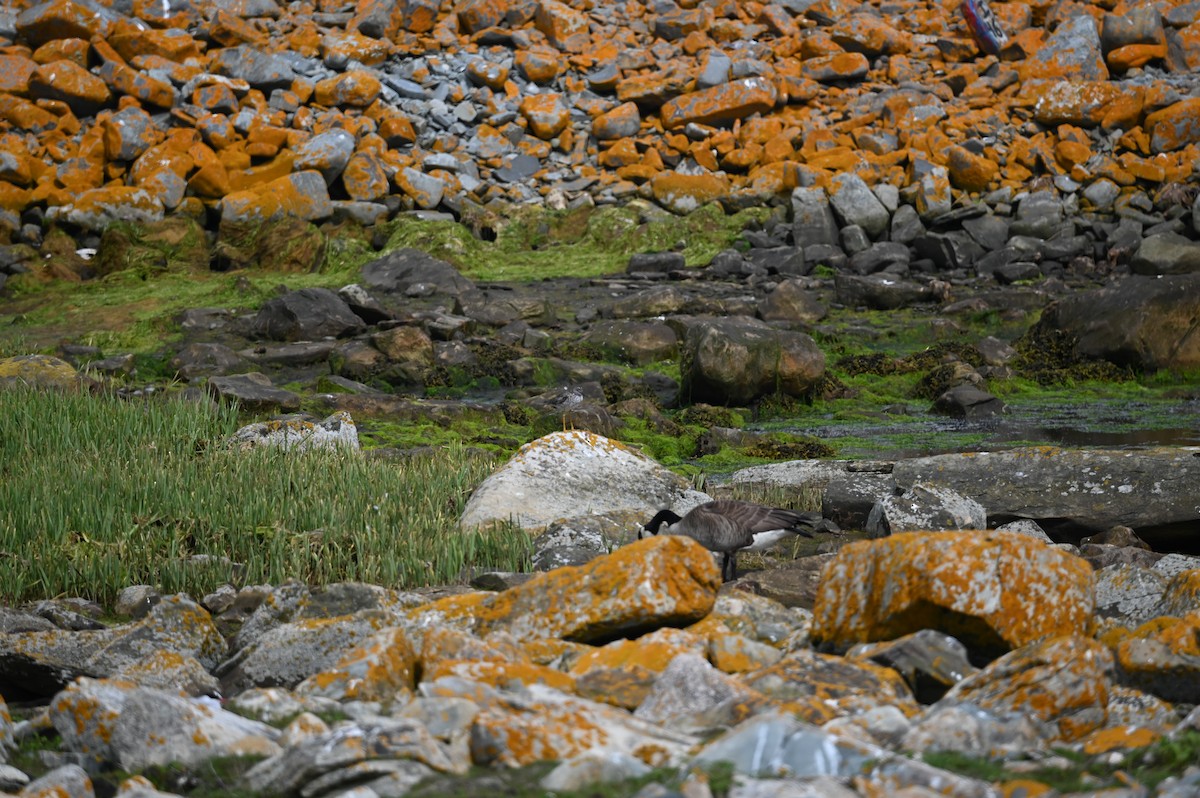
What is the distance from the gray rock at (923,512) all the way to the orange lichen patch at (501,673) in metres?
4.08

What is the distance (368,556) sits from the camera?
639 centimetres

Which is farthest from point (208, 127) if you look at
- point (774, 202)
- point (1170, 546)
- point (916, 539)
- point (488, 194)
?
point (916, 539)

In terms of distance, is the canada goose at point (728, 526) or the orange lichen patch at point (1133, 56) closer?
the canada goose at point (728, 526)

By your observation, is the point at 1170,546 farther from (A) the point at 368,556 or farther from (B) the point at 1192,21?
(B) the point at 1192,21

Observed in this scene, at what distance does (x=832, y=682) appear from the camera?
138 inches

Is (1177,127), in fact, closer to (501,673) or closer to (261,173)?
(261,173)

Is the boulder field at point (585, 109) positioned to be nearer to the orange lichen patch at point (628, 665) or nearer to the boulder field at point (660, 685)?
the boulder field at point (660, 685)

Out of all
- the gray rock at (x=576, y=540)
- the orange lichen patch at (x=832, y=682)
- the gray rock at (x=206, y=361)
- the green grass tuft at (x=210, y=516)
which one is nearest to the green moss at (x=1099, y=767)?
the orange lichen patch at (x=832, y=682)

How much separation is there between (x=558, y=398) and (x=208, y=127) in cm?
1421

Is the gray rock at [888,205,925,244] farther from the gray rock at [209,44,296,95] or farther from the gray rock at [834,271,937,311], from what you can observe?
the gray rock at [209,44,296,95]

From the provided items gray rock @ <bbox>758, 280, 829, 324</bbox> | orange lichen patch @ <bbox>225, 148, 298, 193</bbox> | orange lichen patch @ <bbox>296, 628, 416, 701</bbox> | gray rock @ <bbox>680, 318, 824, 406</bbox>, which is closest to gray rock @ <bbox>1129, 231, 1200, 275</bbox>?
gray rock @ <bbox>758, 280, 829, 324</bbox>

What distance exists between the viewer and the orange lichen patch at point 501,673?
11.6 feet

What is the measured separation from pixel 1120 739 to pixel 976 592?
79 cm

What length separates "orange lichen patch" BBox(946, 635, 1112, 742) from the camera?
128 inches
